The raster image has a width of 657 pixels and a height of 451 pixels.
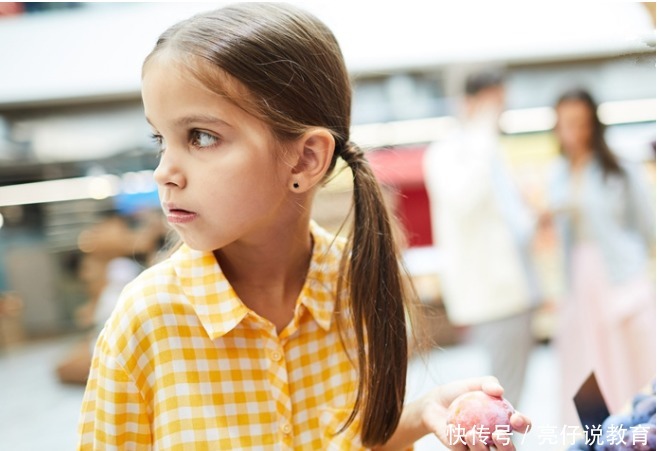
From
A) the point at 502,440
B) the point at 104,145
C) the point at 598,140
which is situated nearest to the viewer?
the point at 502,440

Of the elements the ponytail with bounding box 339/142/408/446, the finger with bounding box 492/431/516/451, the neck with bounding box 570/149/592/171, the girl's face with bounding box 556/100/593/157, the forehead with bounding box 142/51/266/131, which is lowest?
the finger with bounding box 492/431/516/451

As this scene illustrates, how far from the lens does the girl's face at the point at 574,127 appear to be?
2400 mm

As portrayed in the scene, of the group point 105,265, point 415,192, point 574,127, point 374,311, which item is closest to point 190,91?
point 374,311

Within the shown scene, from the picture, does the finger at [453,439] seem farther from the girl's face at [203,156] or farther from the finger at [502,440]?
the girl's face at [203,156]

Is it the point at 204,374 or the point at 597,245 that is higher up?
the point at 597,245

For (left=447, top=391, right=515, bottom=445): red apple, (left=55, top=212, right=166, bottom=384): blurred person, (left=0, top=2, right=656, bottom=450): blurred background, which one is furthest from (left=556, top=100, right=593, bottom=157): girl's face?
(left=447, top=391, right=515, bottom=445): red apple

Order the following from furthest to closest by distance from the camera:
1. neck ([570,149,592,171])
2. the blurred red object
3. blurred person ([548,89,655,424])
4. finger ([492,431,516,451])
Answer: the blurred red object, neck ([570,149,592,171]), blurred person ([548,89,655,424]), finger ([492,431,516,451])

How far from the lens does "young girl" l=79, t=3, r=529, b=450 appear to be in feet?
2.49

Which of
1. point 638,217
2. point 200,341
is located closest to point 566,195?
point 638,217

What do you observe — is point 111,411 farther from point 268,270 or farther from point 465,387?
point 465,387

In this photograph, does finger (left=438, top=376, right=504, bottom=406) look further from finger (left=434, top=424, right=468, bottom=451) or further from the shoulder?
the shoulder

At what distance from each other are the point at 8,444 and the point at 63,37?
0.71 m

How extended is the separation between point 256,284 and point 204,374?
0.14 m

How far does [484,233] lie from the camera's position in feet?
7.82
